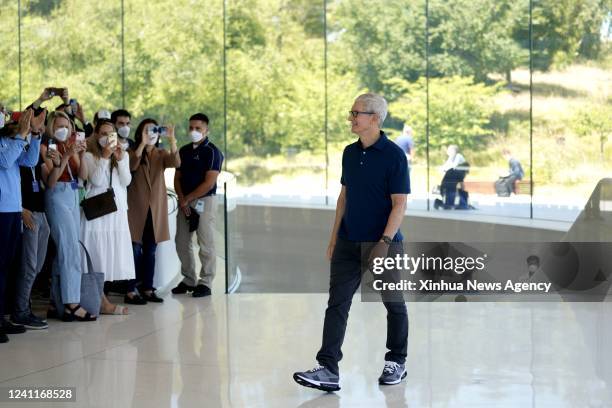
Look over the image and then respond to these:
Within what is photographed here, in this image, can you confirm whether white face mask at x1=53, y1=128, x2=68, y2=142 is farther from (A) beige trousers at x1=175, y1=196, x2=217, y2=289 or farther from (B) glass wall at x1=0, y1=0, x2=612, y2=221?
(B) glass wall at x1=0, y1=0, x2=612, y2=221

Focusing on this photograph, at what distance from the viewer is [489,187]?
1758cm

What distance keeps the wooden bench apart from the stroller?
138mm

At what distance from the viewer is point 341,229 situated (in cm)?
571

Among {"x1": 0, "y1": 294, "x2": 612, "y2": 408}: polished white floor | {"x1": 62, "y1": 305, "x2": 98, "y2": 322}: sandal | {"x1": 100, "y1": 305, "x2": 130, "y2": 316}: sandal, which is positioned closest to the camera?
{"x1": 0, "y1": 294, "x2": 612, "y2": 408}: polished white floor

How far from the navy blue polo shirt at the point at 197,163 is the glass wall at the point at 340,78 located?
873 centimetres

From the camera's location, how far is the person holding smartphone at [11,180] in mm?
6805

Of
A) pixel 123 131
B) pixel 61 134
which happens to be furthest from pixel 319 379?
pixel 123 131

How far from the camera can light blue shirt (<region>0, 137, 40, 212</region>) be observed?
6785 millimetres

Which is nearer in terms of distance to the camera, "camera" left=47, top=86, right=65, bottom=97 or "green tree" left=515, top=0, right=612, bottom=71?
"camera" left=47, top=86, right=65, bottom=97

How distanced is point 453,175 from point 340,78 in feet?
8.14

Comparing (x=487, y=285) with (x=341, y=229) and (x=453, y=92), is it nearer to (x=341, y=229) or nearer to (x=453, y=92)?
(x=341, y=229)

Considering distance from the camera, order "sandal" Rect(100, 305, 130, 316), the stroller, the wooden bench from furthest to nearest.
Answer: the wooden bench, the stroller, "sandal" Rect(100, 305, 130, 316)

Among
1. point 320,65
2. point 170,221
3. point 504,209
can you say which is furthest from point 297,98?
point 170,221

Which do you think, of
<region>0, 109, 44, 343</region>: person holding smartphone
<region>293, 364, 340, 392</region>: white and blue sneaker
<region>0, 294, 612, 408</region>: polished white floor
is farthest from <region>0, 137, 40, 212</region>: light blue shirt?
<region>293, 364, 340, 392</region>: white and blue sneaker
